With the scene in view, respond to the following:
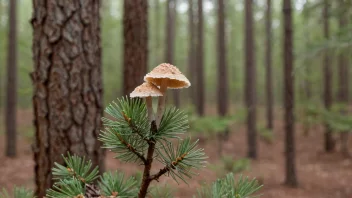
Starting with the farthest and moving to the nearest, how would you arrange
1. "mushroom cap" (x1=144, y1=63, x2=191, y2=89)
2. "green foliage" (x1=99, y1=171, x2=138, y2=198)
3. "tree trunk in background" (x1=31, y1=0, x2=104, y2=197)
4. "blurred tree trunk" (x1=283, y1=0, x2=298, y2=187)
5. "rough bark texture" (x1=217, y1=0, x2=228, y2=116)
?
"rough bark texture" (x1=217, y1=0, x2=228, y2=116) < "blurred tree trunk" (x1=283, y1=0, x2=298, y2=187) < "tree trunk in background" (x1=31, y1=0, x2=104, y2=197) < "green foliage" (x1=99, y1=171, x2=138, y2=198) < "mushroom cap" (x1=144, y1=63, x2=191, y2=89)

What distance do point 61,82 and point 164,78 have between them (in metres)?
1.24

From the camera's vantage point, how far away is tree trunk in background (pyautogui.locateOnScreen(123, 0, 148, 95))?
5.77m

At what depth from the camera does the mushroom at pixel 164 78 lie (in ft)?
4.23

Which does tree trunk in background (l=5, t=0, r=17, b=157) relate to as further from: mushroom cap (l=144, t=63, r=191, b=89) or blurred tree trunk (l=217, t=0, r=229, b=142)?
mushroom cap (l=144, t=63, r=191, b=89)

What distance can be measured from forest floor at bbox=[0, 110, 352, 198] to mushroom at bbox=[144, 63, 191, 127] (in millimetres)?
3754

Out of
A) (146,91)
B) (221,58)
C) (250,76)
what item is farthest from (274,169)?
(146,91)

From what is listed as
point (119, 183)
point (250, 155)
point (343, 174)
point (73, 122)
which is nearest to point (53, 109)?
point (73, 122)

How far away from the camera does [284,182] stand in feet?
31.0

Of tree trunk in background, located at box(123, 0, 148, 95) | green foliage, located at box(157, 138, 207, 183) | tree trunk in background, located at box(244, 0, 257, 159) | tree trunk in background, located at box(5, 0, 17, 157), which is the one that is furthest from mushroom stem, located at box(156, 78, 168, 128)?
tree trunk in background, located at box(5, 0, 17, 157)

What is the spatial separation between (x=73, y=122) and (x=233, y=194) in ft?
4.51

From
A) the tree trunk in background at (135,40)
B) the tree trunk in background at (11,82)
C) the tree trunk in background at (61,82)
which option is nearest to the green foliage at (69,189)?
the tree trunk in background at (61,82)

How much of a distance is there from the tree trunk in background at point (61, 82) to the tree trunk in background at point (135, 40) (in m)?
3.39

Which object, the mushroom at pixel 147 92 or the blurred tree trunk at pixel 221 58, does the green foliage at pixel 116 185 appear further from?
the blurred tree trunk at pixel 221 58

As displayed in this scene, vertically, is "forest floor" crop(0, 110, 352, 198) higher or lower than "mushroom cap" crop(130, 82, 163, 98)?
lower
